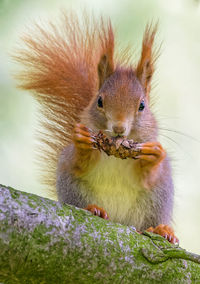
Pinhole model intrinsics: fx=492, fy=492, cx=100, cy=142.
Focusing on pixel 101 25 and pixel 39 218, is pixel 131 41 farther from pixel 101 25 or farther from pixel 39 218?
pixel 39 218

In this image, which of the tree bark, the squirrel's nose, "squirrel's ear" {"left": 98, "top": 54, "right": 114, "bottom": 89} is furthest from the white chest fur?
the tree bark

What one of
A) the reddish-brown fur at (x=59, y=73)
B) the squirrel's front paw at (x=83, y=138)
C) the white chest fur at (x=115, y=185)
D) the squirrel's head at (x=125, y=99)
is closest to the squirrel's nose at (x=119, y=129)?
the squirrel's head at (x=125, y=99)

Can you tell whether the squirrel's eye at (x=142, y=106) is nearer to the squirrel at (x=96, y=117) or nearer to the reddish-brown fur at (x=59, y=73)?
the squirrel at (x=96, y=117)

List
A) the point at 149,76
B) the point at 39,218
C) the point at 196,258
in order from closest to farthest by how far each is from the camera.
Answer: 1. the point at 39,218
2. the point at 196,258
3. the point at 149,76

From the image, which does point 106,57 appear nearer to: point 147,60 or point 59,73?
point 147,60

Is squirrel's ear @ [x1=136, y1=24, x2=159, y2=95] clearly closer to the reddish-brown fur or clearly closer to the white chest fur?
the reddish-brown fur

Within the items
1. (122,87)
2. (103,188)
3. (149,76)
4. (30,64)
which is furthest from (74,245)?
(30,64)
